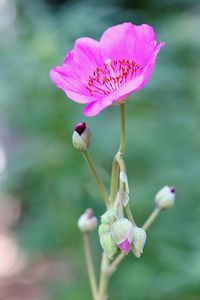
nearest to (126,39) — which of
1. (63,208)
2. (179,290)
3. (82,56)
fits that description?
(82,56)

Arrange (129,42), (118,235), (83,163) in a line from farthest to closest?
(83,163) < (129,42) < (118,235)

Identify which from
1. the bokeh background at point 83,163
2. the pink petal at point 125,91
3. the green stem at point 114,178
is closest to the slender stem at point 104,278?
the green stem at point 114,178

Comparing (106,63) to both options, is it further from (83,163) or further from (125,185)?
(83,163)

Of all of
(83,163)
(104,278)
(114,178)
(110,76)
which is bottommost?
(104,278)

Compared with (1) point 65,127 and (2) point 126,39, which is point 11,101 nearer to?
(1) point 65,127

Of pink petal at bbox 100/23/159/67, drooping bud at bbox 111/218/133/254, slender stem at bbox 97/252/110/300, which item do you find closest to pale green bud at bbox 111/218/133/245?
drooping bud at bbox 111/218/133/254

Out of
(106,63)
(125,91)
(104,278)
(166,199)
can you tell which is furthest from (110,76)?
(104,278)
